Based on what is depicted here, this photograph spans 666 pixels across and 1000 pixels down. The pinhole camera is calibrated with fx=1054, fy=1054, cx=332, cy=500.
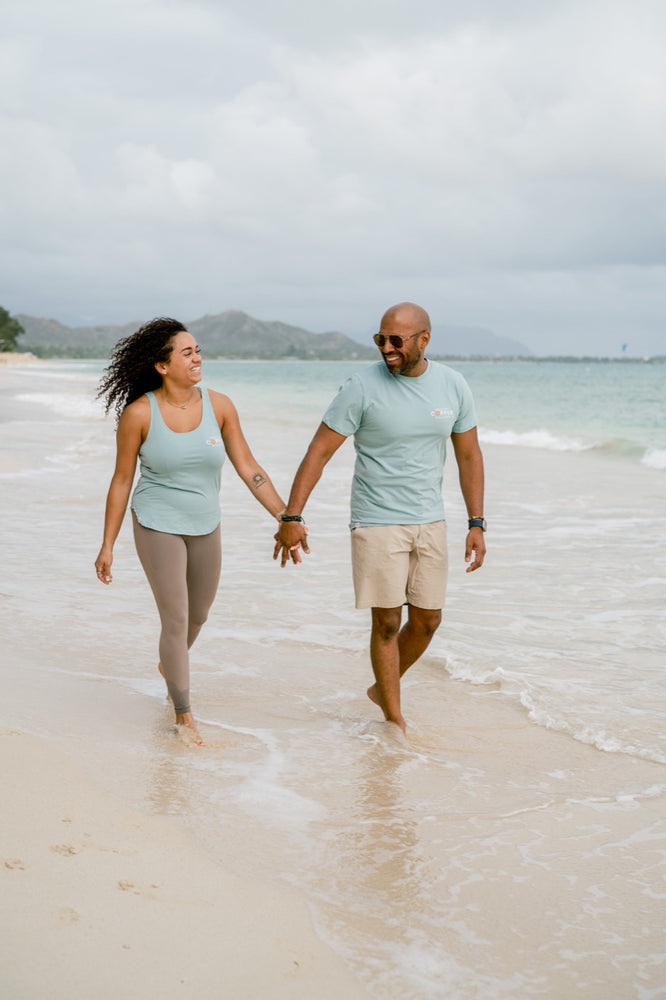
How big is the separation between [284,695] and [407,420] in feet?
5.72

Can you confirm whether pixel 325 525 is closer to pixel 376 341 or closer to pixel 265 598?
pixel 265 598

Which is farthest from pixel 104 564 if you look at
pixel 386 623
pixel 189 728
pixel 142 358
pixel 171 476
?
pixel 386 623

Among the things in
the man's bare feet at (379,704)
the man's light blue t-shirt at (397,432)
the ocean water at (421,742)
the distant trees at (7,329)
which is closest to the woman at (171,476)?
the man's light blue t-shirt at (397,432)

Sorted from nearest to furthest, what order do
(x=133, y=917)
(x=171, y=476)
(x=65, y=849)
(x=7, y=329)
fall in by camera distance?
1. (x=133, y=917)
2. (x=65, y=849)
3. (x=171, y=476)
4. (x=7, y=329)

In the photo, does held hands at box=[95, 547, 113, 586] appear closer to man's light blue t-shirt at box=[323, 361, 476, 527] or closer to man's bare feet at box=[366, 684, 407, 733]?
man's light blue t-shirt at box=[323, 361, 476, 527]

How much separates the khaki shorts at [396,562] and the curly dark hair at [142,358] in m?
1.19

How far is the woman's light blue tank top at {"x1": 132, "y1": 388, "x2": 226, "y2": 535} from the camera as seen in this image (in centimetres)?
470

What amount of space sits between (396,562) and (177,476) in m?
1.07

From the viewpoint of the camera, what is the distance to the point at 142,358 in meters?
4.85

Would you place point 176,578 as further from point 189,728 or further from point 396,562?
point 396,562

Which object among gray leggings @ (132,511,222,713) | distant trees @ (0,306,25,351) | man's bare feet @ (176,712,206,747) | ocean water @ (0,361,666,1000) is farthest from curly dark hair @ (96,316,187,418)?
distant trees @ (0,306,25,351)

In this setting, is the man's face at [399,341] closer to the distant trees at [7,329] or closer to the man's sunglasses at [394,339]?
the man's sunglasses at [394,339]

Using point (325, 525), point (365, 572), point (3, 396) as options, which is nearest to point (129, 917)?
point (365, 572)

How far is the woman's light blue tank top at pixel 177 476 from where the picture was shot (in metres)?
4.70
